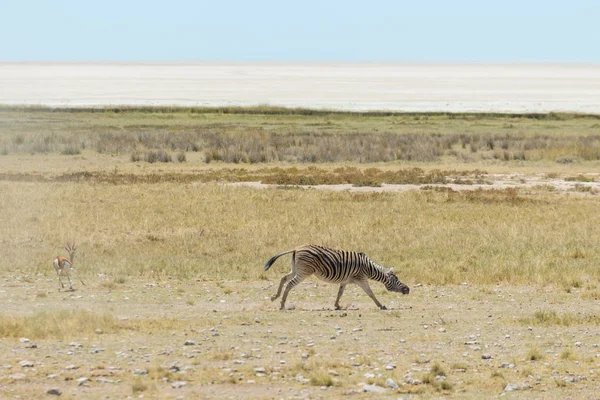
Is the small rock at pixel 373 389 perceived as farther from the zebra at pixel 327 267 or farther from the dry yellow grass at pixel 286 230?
the dry yellow grass at pixel 286 230

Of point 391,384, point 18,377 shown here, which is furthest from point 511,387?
point 18,377

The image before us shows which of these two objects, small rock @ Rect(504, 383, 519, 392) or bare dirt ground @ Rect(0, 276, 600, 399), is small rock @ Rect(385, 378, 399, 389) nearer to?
bare dirt ground @ Rect(0, 276, 600, 399)

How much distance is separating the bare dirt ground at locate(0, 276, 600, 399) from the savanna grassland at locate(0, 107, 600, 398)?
4cm

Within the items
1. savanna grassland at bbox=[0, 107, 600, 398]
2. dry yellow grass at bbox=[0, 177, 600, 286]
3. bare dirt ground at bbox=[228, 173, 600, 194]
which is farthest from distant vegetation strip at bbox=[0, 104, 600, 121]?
dry yellow grass at bbox=[0, 177, 600, 286]

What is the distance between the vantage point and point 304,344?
12656mm

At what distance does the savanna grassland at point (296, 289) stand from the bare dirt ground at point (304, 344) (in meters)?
0.04

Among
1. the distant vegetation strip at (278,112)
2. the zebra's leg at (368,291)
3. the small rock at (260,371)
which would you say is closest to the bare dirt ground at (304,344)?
the small rock at (260,371)

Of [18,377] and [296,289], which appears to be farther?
[296,289]

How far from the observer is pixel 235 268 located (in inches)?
767

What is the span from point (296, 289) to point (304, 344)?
4915mm

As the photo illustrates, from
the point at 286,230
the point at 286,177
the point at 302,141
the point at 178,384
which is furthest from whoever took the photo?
the point at 302,141

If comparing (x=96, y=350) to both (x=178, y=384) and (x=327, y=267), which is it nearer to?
(x=178, y=384)

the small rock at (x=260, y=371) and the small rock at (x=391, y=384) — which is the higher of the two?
the small rock at (x=391, y=384)

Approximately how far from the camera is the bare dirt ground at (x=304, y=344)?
10.6m
